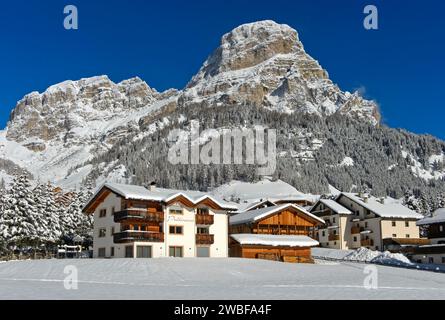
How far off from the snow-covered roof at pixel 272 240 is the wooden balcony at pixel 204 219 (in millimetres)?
4028

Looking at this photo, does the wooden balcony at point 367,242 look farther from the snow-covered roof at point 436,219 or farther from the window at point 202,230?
Result: the window at point 202,230

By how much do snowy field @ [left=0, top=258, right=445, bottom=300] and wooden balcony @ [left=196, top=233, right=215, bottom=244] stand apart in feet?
32.7

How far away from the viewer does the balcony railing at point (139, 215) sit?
2411 inches

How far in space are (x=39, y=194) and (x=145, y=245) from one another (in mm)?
19677

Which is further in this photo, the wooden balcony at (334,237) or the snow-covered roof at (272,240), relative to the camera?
the wooden balcony at (334,237)

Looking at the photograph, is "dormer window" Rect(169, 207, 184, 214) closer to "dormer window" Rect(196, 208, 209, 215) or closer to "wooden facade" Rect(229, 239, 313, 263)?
"dormer window" Rect(196, 208, 209, 215)

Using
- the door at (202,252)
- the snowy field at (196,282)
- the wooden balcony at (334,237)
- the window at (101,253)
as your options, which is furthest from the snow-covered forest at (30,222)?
the wooden balcony at (334,237)

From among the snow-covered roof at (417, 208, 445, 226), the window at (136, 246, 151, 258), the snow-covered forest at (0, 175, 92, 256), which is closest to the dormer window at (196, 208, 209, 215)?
the window at (136, 246, 151, 258)

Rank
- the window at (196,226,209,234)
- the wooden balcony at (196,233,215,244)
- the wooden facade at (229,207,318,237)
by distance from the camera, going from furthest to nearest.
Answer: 1. the wooden facade at (229,207,318,237)
2. the window at (196,226,209,234)
3. the wooden balcony at (196,233,215,244)

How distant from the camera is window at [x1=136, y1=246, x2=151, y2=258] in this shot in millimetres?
61406

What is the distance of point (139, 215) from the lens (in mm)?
62000

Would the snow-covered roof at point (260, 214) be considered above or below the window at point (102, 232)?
above
